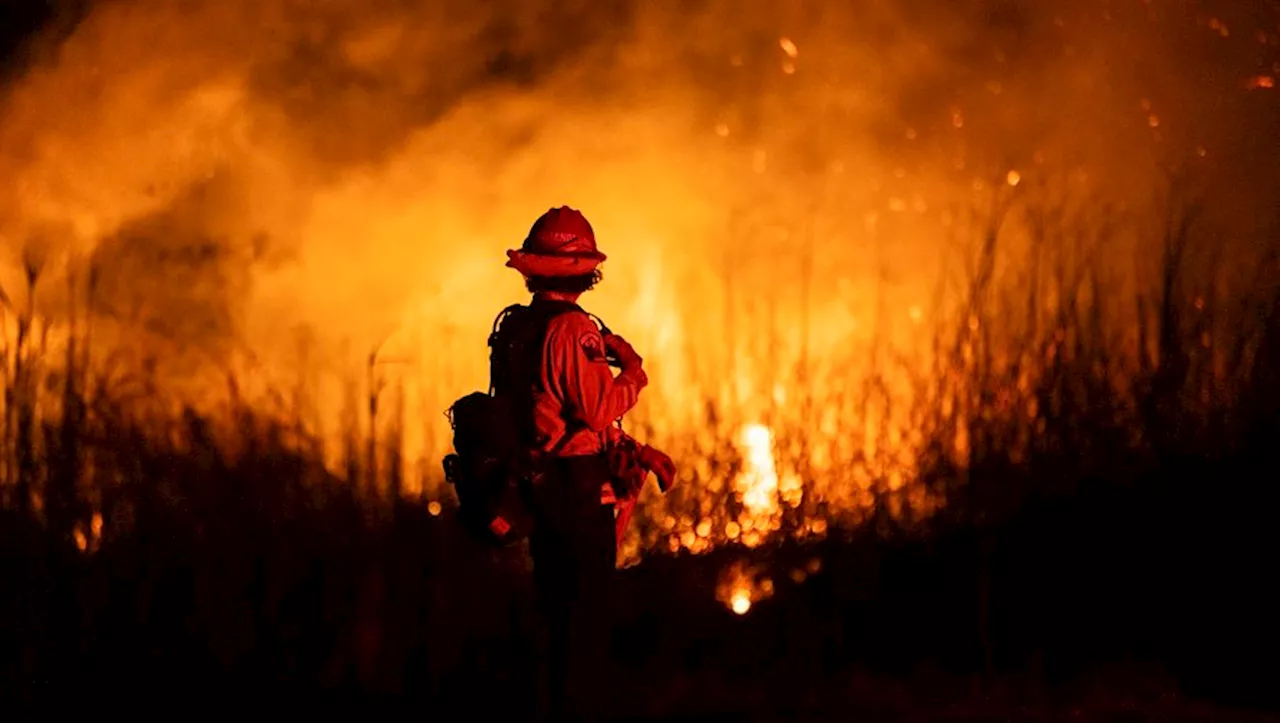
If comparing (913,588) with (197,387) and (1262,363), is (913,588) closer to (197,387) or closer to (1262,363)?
(1262,363)

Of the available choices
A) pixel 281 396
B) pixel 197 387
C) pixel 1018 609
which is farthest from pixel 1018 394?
pixel 197 387

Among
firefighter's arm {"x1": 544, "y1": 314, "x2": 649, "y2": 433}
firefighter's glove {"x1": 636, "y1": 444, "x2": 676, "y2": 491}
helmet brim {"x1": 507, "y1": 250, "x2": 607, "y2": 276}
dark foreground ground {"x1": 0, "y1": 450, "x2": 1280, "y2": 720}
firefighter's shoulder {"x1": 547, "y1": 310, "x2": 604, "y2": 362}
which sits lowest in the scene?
dark foreground ground {"x1": 0, "y1": 450, "x2": 1280, "y2": 720}

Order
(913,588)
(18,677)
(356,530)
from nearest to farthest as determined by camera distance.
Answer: (18,677)
(356,530)
(913,588)

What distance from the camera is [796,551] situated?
8141 millimetres

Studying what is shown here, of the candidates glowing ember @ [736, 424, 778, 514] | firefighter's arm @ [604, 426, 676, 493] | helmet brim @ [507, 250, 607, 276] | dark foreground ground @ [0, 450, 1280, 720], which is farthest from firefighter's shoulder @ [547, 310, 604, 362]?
glowing ember @ [736, 424, 778, 514]

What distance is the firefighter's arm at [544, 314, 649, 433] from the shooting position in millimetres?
4879

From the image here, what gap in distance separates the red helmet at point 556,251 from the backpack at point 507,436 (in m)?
0.11

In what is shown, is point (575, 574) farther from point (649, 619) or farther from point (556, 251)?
point (649, 619)

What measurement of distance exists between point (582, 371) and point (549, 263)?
0.39 metres

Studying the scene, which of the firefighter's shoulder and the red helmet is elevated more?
the red helmet

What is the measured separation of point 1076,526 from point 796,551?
149cm

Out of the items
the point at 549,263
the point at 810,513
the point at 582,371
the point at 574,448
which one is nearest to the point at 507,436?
the point at 574,448

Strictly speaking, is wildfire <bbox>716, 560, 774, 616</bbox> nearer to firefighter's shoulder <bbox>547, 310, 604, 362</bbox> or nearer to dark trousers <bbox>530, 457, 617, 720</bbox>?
dark trousers <bbox>530, 457, 617, 720</bbox>

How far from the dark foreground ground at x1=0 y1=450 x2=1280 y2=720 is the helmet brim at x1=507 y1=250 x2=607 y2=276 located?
7.98 ft
